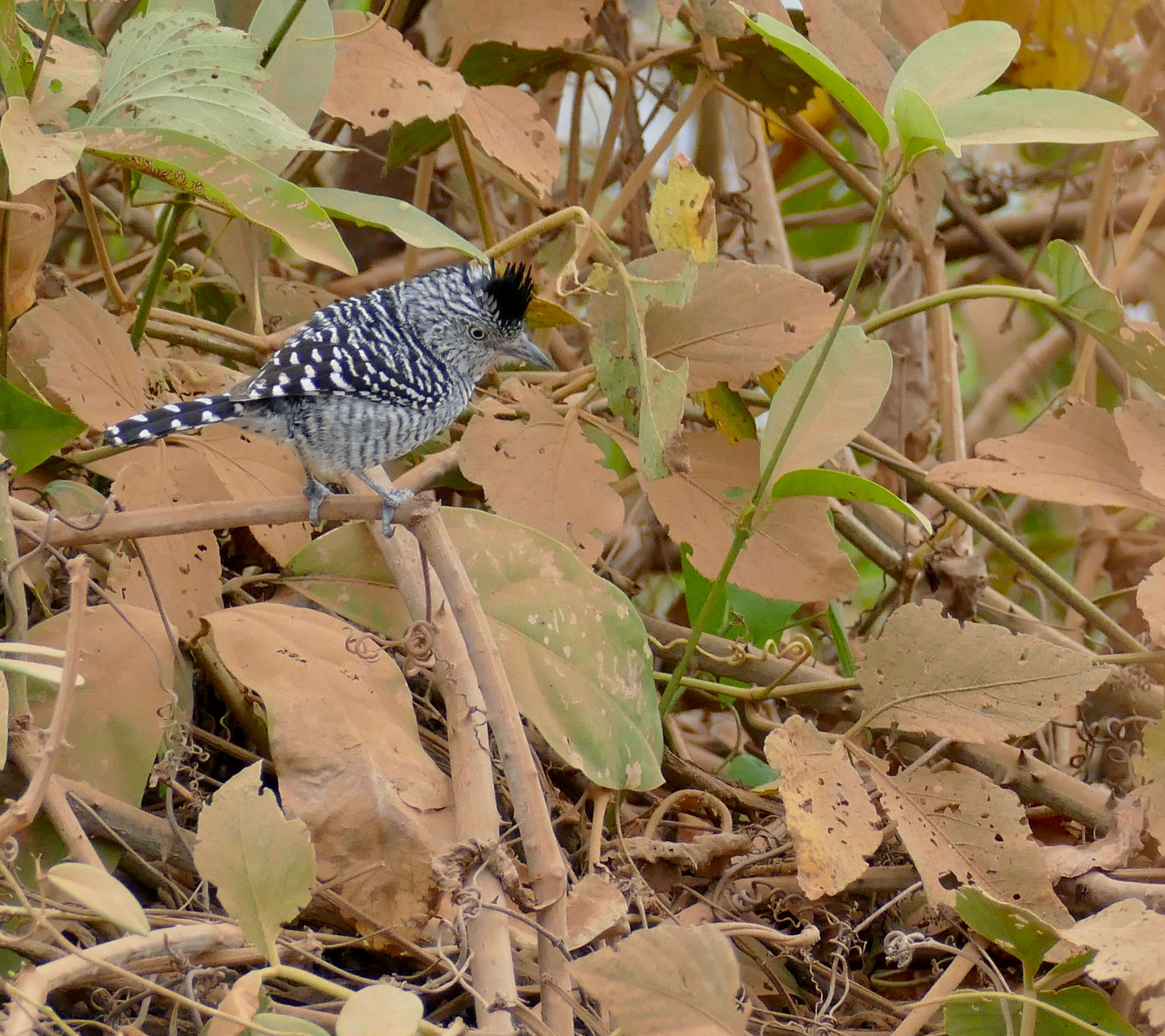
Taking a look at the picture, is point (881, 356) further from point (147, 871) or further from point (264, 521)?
point (147, 871)

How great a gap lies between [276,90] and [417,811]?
81 cm

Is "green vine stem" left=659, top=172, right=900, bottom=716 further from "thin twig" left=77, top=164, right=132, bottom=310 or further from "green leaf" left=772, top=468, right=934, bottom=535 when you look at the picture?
"thin twig" left=77, top=164, right=132, bottom=310

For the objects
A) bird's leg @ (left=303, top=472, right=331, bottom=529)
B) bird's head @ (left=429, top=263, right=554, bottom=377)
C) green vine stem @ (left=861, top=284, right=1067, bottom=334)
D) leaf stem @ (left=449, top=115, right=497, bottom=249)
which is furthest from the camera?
bird's head @ (left=429, top=263, right=554, bottom=377)

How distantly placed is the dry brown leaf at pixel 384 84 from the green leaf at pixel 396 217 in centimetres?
12

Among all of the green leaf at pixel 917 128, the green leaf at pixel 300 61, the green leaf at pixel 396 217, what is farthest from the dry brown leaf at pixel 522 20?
the green leaf at pixel 917 128

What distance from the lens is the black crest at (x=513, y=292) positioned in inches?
68.1

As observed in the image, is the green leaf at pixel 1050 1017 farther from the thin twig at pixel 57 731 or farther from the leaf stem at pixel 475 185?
the leaf stem at pixel 475 185

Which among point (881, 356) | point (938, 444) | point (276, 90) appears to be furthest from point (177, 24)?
point (938, 444)

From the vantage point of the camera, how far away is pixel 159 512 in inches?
41.9

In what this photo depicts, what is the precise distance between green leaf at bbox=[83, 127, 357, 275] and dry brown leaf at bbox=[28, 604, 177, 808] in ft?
1.28

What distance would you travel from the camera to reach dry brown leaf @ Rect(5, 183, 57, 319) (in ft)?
4.32

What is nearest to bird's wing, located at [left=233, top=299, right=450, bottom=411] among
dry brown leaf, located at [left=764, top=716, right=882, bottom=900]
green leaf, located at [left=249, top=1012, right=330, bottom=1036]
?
dry brown leaf, located at [left=764, top=716, right=882, bottom=900]

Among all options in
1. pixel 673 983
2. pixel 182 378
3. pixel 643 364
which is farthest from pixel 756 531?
pixel 182 378

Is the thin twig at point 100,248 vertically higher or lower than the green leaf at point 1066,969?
higher
